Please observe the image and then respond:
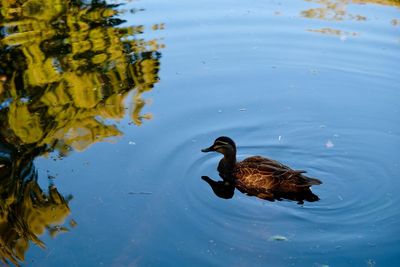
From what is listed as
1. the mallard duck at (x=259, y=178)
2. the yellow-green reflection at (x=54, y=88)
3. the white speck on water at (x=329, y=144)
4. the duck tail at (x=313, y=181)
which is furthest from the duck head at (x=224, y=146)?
the yellow-green reflection at (x=54, y=88)

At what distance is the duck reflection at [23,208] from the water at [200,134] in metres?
0.03

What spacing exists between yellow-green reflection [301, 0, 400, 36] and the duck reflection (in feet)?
26.8

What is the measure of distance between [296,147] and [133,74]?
4277mm

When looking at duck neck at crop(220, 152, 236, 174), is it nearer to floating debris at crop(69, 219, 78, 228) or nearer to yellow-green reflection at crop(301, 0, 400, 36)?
floating debris at crop(69, 219, 78, 228)

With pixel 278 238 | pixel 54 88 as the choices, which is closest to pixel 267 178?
pixel 278 238

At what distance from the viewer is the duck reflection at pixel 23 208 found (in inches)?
286

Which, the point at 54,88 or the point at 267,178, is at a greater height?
the point at 267,178

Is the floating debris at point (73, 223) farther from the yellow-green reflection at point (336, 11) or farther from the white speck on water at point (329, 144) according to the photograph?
the yellow-green reflection at point (336, 11)

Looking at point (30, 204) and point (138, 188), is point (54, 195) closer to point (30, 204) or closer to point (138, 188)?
point (30, 204)

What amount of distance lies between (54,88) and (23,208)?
398 cm

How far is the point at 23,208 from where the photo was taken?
7910 millimetres

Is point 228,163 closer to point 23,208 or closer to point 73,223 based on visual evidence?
point 73,223

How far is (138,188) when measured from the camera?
8.33 metres

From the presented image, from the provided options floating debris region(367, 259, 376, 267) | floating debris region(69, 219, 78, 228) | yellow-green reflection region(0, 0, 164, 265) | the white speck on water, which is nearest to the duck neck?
the white speck on water
